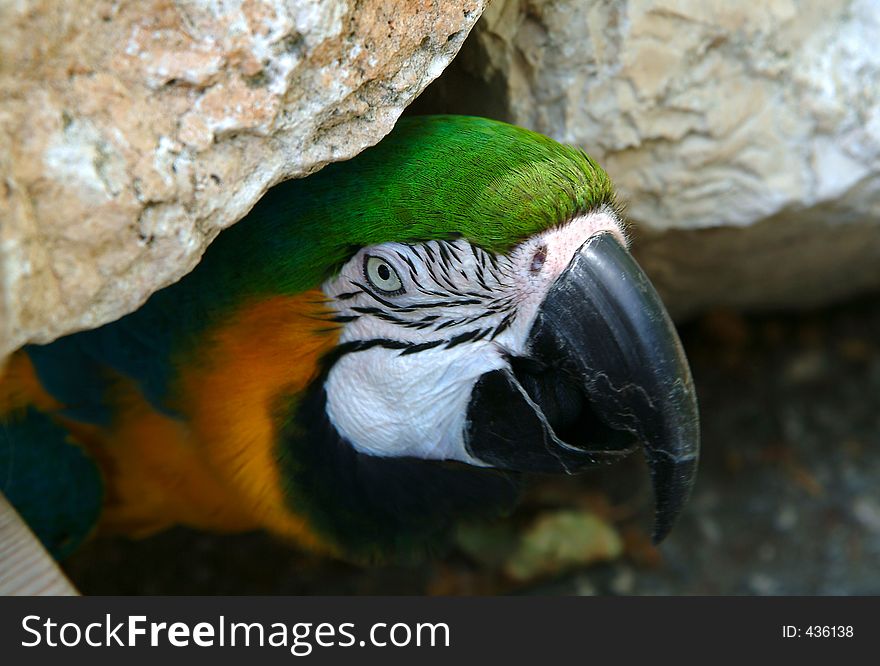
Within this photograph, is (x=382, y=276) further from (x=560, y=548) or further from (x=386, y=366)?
(x=560, y=548)

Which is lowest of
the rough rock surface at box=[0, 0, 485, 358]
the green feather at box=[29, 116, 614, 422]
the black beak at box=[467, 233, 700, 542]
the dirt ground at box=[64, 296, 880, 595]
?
the dirt ground at box=[64, 296, 880, 595]

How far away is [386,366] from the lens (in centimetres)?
134

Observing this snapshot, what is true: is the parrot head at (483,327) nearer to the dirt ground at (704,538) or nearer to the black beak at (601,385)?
the black beak at (601,385)

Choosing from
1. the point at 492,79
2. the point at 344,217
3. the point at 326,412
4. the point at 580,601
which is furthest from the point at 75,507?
the point at 492,79

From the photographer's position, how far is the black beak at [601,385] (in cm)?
116

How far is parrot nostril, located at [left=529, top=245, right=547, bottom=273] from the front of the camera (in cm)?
116

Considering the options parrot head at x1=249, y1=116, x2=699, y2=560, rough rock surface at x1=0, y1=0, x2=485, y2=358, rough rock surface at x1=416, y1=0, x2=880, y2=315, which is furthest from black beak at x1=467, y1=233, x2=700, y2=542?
rough rock surface at x1=416, y1=0, x2=880, y2=315

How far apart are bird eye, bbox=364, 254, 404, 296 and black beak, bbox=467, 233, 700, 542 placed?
8.1 inches

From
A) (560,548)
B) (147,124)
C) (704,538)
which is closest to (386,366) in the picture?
(147,124)

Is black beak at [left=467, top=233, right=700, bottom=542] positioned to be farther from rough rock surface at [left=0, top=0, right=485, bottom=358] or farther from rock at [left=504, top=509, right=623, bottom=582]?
rock at [left=504, top=509, right=623, bottom=582]

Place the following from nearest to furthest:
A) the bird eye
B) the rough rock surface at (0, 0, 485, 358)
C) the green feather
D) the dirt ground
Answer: the rough rock surface at (0, 0, 485, 358)
the green feather
the bird eye
the dirt ground

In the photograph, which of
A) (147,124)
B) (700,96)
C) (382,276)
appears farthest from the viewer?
(700,96)

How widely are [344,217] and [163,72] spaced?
357mm

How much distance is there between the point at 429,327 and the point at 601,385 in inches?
11.7
